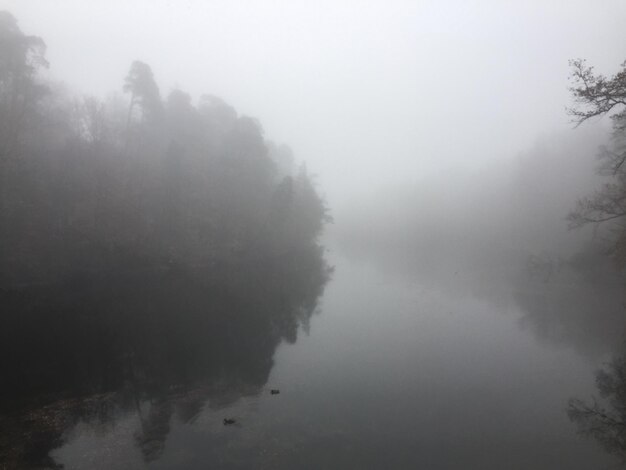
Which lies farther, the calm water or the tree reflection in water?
the tree reflection in water

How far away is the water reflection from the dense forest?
0.37 feet

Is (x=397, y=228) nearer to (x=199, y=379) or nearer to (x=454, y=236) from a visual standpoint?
(x=454, y=236)

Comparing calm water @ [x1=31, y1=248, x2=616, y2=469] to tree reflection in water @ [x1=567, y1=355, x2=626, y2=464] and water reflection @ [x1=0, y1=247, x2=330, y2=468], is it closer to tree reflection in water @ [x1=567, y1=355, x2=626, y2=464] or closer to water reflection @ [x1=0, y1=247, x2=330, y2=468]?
water reflection @ [x1=0, y1=247, x2=330, y2=468]

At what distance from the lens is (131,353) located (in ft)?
73.6

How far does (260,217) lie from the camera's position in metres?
68.1

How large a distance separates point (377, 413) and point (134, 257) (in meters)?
40.4

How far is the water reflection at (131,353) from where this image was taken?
14.9m

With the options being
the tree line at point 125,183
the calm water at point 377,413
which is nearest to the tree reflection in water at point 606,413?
the calm water at point 377,413

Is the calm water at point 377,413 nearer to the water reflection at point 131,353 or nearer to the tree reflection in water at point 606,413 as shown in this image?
the water reflection at point 131,353

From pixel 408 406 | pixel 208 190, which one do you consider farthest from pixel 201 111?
pixel 408 406

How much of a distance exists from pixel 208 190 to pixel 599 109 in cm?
5484

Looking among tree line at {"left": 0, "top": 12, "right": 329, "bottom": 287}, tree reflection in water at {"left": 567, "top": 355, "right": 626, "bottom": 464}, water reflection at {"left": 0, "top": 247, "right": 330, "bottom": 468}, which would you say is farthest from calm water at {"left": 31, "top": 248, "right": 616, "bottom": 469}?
tree line at {"left": 0, "top": 12, "right": 329, "bottom": 287}

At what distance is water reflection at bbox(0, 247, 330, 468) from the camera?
14.9 metres

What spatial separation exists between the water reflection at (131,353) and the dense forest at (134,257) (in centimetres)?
11
